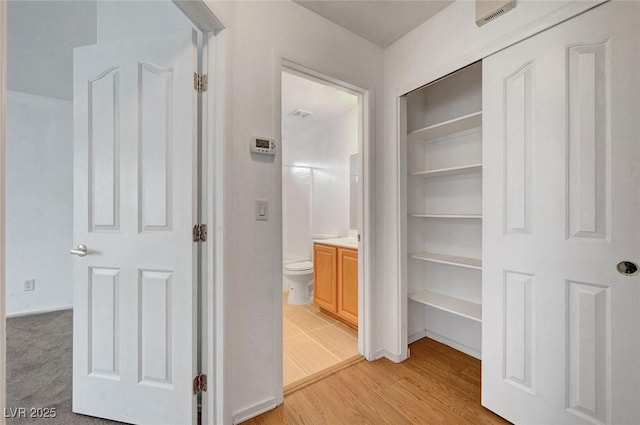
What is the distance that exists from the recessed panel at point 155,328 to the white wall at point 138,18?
4.87ft

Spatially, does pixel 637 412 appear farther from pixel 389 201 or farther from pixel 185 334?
pixel 185 334

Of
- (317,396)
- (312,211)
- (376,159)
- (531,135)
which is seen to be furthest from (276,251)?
(312,211)

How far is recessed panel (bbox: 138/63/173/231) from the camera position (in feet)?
4.66

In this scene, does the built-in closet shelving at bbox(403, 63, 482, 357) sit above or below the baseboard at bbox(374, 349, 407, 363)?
above

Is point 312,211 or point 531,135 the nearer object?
point 531,135

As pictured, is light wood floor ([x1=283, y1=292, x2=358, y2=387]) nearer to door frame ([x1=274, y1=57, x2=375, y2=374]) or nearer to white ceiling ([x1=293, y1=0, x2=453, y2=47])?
door frame ([x1=274, y1=57, x2=375, y2=374])

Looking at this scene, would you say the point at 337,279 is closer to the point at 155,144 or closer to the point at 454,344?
the point at 454,344

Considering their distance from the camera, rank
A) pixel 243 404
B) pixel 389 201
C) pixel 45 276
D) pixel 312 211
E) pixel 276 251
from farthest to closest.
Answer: pixel 312 211
pixel 45 276
pixel 389 201
pixel 276 251
pixel 243 404

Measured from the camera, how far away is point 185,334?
1.40 metres

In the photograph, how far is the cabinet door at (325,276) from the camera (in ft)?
9.45

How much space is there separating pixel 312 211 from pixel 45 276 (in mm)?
3377

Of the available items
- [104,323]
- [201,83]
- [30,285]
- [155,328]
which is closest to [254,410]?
[155,328]

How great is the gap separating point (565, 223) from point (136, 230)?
7.06ft

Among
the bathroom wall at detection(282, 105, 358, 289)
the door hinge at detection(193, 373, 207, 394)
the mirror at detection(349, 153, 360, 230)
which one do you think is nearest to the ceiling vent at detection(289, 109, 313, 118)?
the bathroom wall at detection(282, 105, 358, 289)
